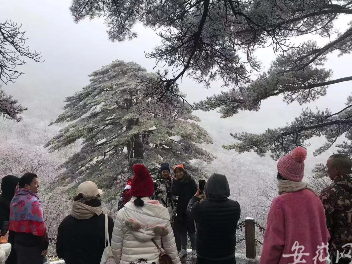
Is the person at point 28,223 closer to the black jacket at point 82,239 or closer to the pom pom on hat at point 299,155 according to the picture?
the black jacket at point 82,239

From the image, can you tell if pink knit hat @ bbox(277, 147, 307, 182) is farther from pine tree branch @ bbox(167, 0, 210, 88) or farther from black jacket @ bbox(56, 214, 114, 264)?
pine tree branch @ bbox(167, 0, 210, 88)

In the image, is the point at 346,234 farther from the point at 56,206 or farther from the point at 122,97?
the point at 56,206

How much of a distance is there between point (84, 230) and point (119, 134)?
982 centimetres

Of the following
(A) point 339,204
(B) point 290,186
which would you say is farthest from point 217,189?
(A) point 339,204

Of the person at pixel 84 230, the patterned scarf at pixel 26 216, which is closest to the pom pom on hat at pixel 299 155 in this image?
the person at pixel 84 230

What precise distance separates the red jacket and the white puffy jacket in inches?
34.3

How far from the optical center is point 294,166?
7.70 ft

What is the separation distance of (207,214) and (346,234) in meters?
1.29

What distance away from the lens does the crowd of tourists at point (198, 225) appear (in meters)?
2.29

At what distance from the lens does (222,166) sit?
136 ft

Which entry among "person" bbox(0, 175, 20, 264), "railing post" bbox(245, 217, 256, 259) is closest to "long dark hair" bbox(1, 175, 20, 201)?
"person" bbox(0, 175, 20, 264)

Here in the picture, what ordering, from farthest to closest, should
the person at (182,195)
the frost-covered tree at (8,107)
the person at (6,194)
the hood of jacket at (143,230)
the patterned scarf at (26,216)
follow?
1. the frost-covered tree at (8,107)
2. the person at (182,195)
3. the person at (6,194)
4. the patterned scarf at (26,216)
5. the hood of jacket at (143,230)

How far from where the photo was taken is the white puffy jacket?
8.32 feet

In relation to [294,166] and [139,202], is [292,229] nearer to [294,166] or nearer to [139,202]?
[294,166]
